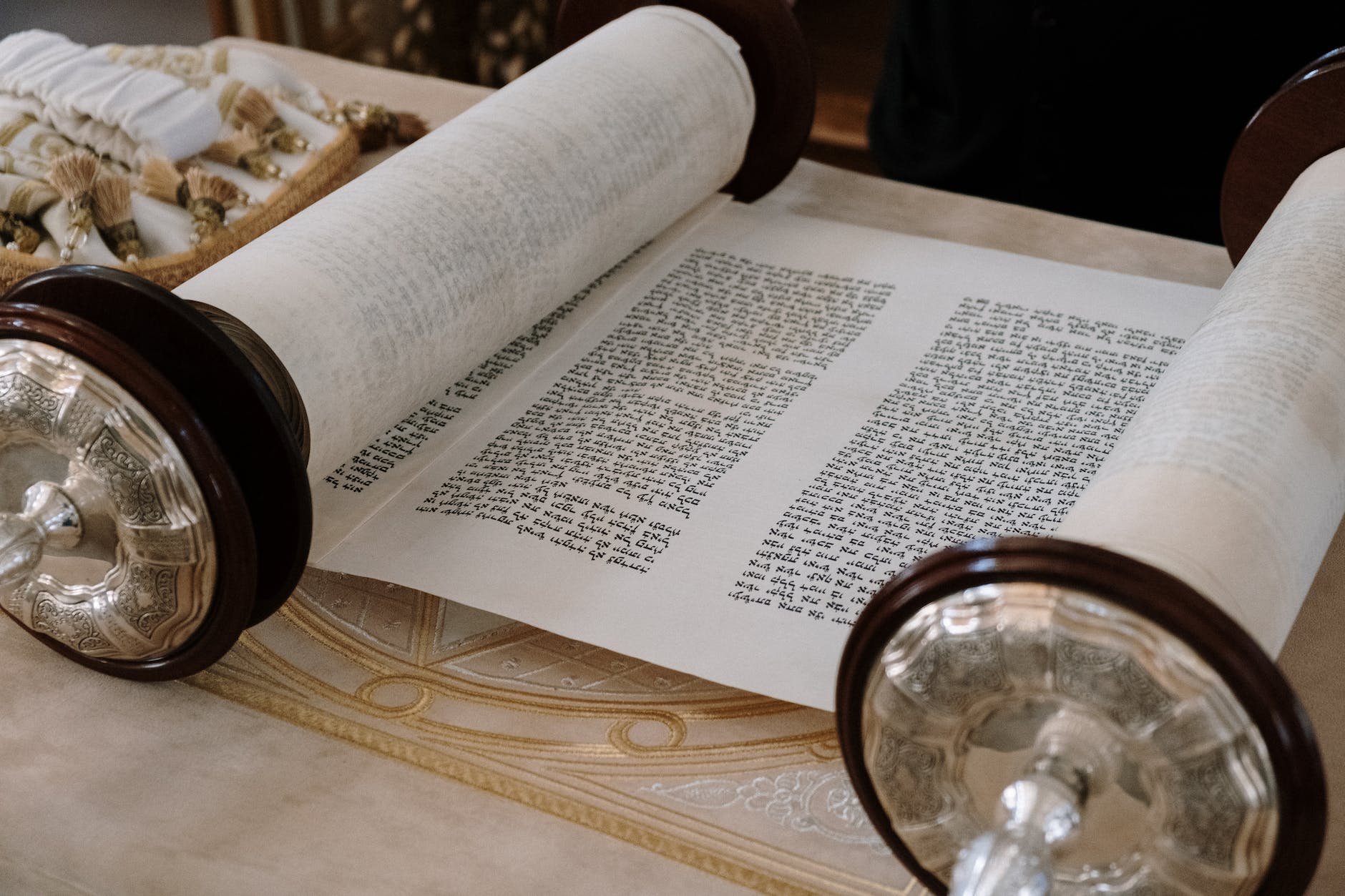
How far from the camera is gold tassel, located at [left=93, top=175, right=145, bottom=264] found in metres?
1.08

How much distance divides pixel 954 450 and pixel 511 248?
0.37m

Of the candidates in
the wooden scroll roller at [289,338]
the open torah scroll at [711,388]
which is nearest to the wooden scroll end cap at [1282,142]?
the open torah scroll at [711,388]

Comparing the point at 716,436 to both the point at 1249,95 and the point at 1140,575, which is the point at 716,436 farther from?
the point at 1249,95

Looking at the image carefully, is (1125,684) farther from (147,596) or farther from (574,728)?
(147,596)

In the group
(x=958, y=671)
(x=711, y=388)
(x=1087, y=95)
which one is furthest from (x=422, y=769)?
(x=1087, y=95)

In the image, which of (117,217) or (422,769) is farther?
(117,217)

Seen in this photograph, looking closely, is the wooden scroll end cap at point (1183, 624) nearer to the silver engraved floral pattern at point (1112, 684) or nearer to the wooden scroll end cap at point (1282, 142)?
the silver engraved floral pattern at point (1112, 684)

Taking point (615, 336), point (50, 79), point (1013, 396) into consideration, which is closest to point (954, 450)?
point (1013, 396)

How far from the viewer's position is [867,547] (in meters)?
0.84

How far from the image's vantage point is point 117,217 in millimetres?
1096

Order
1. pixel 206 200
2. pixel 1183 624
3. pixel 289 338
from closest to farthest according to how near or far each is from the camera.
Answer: pixel 1183 624 → pixel 289 338 → pixel 206 200

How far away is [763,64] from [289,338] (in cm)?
68

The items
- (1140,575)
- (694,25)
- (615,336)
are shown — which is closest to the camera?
(1140,575)

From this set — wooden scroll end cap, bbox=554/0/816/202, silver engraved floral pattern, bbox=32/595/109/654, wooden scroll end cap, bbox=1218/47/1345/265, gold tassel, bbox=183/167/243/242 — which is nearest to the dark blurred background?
wooden scroll end cap, bbox=554/0/816/202
